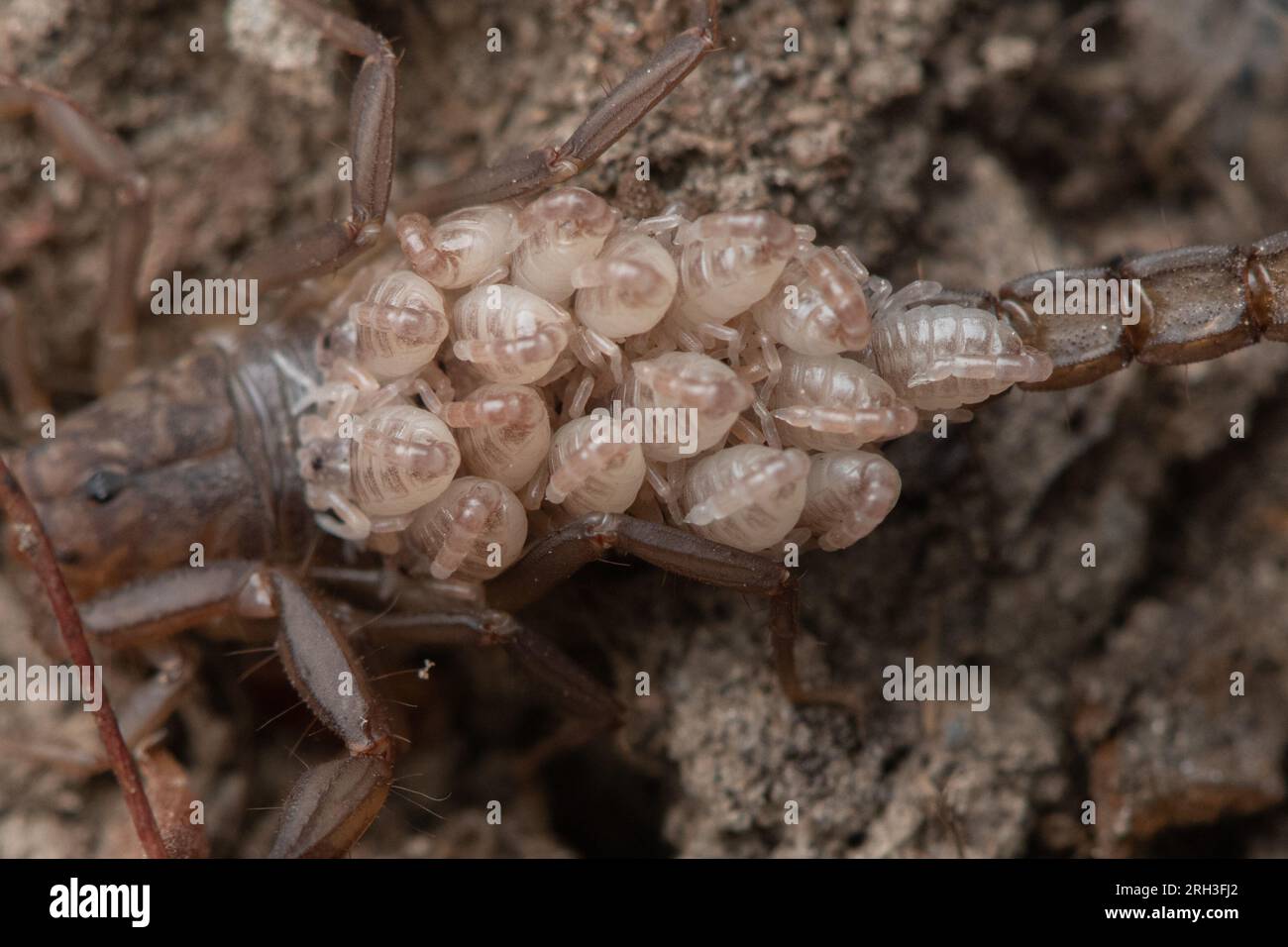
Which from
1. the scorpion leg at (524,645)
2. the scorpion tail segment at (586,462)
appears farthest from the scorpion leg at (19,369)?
the scorpion tail segment at (586,462)

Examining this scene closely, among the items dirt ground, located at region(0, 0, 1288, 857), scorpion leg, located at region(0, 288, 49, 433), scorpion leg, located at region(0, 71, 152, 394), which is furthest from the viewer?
scorpion leg, located at region(0, 288, 49, 433)

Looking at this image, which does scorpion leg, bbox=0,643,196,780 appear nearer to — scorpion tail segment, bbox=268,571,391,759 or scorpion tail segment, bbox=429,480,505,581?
scorpion tail segment, bbox=268,571,391,759

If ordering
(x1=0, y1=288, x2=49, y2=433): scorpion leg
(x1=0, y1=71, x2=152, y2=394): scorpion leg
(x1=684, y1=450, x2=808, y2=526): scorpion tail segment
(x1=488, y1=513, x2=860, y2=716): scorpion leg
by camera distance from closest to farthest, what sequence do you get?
(x1=684, y1=450, x2=808, y2=526): scorpion tail segment → (x1=488, y1=513, x2=860, y2=716): scorpion leg → (x1=0, y1=71, x2=152, y2=394): scorpion leg → (x1=0, y1=288, x2=49, y2=433): scorpion leg

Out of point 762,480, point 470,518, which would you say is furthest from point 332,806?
point 762,480

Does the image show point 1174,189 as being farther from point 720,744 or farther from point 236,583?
point 236,583

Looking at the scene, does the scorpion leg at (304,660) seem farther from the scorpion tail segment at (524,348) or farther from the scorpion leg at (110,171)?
the scorpion leg at (110,171)

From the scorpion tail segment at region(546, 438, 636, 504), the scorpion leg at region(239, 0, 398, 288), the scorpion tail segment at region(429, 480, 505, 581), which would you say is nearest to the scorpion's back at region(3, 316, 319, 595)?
the scorpion leg at region(239, 0, 398, 288)

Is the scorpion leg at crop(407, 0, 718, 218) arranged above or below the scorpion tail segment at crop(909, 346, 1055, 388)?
above
